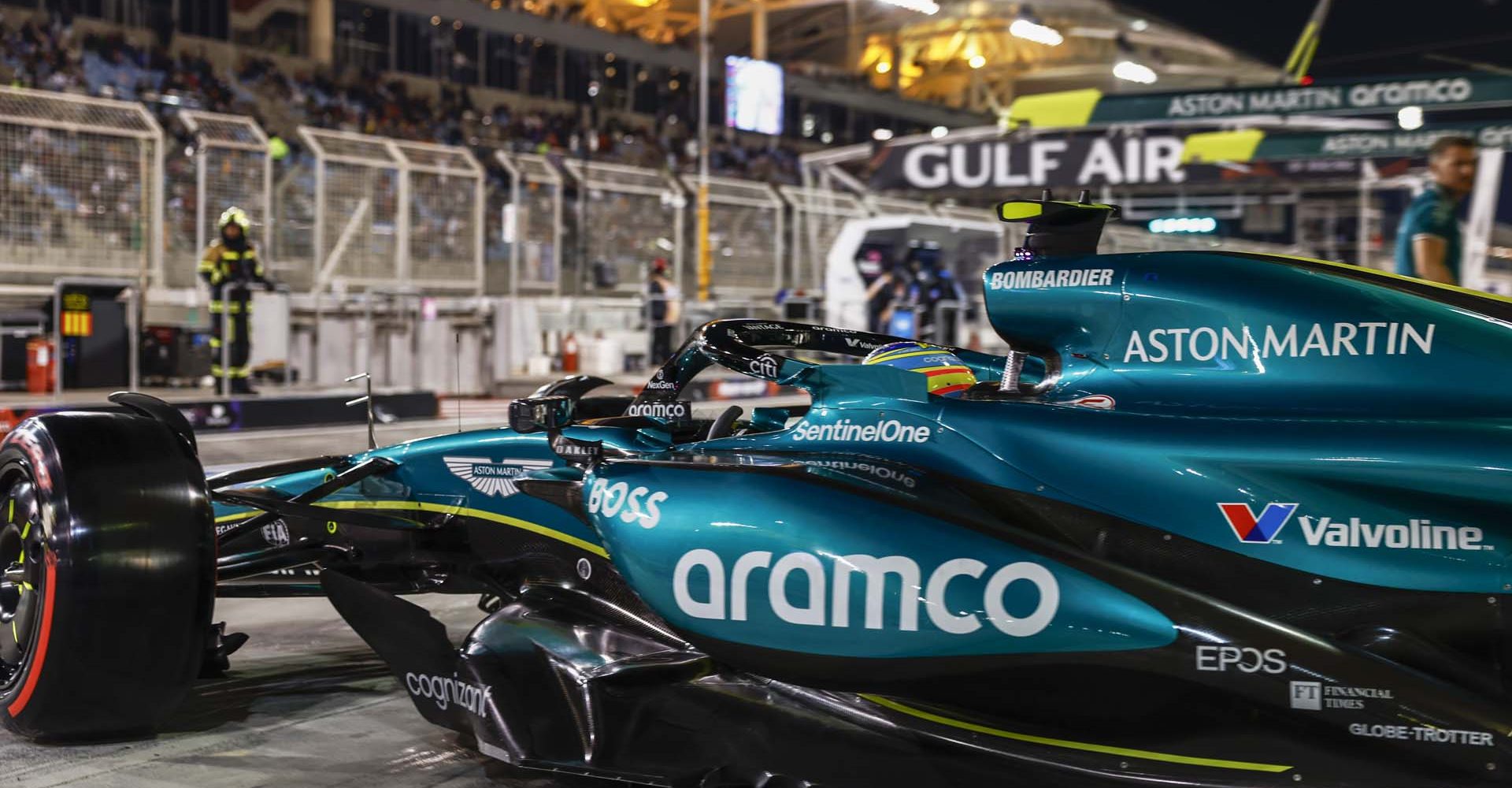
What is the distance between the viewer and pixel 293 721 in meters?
4.27

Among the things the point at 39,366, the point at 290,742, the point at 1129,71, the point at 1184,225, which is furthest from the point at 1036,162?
the point at 290,742

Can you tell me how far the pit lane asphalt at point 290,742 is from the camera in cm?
369

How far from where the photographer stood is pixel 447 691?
376cm

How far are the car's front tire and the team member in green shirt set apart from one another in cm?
479

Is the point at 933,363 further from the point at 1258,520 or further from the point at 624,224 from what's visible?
the point at 624,224

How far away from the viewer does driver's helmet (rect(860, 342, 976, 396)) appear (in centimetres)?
416

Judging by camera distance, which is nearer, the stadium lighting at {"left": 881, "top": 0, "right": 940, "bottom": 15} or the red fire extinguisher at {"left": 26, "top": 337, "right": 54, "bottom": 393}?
the red fire extinguisher at {"left": 26, "top": 337, "right": 54, "bottom": 393}

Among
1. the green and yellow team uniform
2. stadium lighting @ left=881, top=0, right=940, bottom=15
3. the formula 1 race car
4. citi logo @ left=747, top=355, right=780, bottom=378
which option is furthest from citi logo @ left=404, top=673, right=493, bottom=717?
stadium lighting @ left=881, top=0, right=940, bottom=15

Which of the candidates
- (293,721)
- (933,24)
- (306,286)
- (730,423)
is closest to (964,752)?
(730,423)

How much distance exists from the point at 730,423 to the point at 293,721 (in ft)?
5.14

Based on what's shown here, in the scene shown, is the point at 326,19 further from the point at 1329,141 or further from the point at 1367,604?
the point at 1367,604

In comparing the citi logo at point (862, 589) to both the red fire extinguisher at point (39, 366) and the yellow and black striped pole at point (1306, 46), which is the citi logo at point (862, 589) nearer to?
the red fire extinguisher at point (39, 366)

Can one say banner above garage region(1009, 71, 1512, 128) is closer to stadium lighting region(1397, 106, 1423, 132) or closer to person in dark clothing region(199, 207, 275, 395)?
stadium lighting region(1397, 106, 1423, 132)

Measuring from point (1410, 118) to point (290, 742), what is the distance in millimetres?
15094
